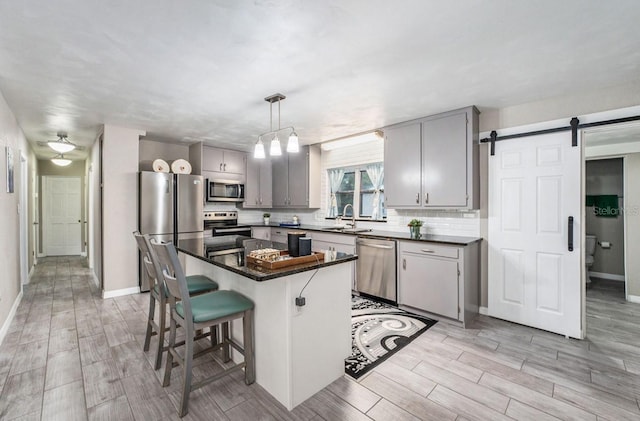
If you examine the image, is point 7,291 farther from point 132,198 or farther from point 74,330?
point 132,198

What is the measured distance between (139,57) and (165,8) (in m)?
0.73

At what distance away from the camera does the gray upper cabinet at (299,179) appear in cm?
537

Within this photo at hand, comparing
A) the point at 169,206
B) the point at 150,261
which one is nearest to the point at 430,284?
the point at 150,261

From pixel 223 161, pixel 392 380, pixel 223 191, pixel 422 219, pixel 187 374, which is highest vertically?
pixel 223 161

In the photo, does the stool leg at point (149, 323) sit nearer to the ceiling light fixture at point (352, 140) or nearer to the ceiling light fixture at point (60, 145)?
the ceiling light fixture at point (352, 140)

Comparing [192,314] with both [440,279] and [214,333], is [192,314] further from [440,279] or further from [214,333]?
[440,279]

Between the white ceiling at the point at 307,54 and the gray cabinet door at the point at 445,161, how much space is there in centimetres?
21

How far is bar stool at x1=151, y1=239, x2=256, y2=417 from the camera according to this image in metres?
1.82

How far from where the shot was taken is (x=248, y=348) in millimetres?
2064

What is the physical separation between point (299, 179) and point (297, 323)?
3863mm

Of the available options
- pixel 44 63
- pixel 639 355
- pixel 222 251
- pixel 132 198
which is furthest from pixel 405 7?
pixel 132 198

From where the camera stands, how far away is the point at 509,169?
3240mm

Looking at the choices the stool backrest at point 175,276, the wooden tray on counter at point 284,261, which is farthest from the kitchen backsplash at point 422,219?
the stool backrest at point 175,276

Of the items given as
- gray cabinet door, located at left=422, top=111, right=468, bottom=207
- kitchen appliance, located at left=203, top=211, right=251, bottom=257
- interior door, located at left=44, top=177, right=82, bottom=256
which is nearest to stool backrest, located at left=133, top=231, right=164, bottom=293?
kitchen appliance, located at left=203, top=211, right=251, bottom=257
